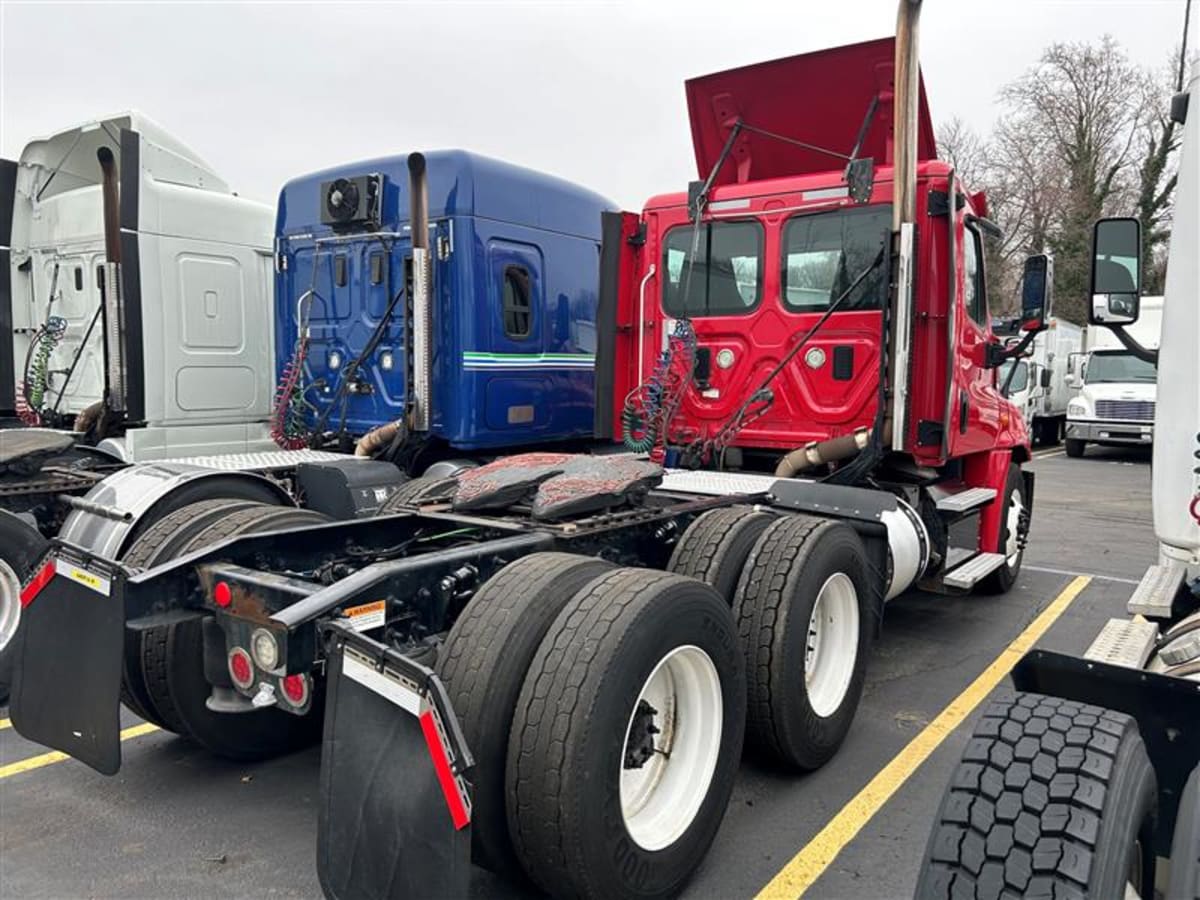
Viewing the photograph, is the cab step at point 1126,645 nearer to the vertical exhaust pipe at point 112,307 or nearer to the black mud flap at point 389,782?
the black mud flap at point 389,782

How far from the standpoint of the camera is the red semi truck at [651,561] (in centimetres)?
252

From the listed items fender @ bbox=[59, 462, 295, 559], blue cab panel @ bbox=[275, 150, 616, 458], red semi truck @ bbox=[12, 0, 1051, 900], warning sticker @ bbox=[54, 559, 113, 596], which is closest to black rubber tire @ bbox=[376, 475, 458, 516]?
red semi truck @ bbox=[12, 0, 1051, 900]

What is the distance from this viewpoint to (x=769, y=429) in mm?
5836

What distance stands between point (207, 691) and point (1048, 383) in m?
20.8

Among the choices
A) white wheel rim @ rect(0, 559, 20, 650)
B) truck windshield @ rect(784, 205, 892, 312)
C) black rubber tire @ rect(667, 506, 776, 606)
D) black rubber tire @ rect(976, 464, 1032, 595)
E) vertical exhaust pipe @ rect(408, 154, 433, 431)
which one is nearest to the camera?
black rubber tire @ rect(667, 506, 776, 606)

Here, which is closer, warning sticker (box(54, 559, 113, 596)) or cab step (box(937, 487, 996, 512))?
warning sticker (box(54, 559, 113, 596))

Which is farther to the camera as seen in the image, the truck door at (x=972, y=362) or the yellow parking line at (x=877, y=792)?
the truck door at (x=972, y=362)

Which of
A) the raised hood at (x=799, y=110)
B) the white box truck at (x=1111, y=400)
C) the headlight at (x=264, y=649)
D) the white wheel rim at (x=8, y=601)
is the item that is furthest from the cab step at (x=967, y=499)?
the white box truck at (x=1111, y=400)

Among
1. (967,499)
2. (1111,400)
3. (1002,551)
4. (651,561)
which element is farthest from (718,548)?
(1111,400)

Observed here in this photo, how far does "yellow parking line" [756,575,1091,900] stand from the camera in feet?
10.4

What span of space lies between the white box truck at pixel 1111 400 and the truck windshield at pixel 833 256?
13705 millimetres

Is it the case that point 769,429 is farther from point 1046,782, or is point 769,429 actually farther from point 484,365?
point 1046,782

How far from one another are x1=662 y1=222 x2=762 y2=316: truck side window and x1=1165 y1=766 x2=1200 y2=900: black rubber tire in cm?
433

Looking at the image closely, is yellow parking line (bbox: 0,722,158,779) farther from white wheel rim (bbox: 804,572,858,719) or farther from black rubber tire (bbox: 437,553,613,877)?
white wheel rim (bbox: 804,572,858,719)
